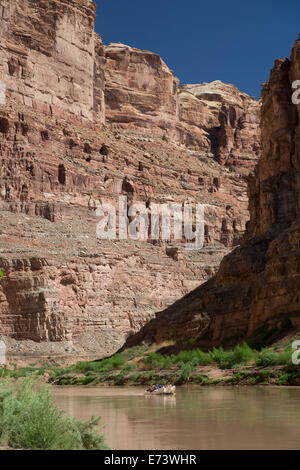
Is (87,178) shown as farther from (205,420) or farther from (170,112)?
(205,420)

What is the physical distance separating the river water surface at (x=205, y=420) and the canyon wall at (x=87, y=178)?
42.9m

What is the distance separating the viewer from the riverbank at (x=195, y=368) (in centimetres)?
2728

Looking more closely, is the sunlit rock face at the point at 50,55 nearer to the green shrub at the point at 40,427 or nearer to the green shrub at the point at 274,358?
the green shrub at the point at 274,358

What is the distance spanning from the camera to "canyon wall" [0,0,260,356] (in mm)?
68750

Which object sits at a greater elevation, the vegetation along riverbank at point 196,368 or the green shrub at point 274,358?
the green shrub at point 274,358

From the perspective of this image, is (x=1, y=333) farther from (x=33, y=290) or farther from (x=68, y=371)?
(x=68, y=371)

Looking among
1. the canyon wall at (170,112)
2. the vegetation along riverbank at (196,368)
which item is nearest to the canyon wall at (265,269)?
the vegetation along riverbank at (196,368)

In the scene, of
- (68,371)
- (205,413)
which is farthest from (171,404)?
(68,371)

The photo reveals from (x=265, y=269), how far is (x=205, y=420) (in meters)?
22.0

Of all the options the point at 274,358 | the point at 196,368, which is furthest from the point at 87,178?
the point at 274,358

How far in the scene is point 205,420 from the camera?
15570mm

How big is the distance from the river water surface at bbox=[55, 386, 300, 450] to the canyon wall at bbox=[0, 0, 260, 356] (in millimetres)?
42896

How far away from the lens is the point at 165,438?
1269cm

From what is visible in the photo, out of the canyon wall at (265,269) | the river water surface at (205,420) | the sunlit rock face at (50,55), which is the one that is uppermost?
the sunlit rock face at (50,55)
